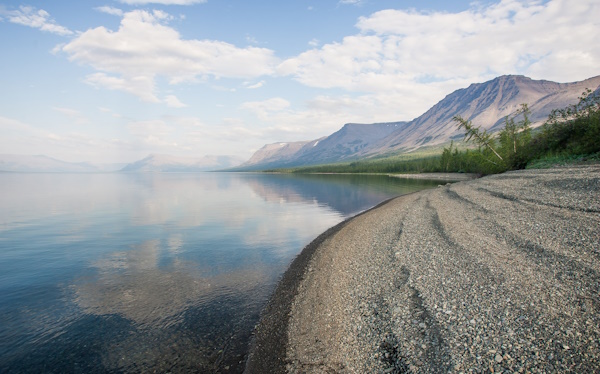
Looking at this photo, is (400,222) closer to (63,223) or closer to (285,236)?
(285,236)

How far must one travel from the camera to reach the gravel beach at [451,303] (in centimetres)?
830

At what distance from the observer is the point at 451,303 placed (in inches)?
436

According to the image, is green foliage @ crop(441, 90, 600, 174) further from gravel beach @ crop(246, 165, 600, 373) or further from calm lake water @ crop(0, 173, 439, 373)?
calm lake water @ crop(0, 173, 439, 373)

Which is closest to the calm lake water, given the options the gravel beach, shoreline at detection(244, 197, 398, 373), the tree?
shoreline at detection(244, 197, 398, 373)

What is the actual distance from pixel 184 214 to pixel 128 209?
14985 millimetres

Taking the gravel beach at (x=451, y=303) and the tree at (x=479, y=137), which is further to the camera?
Answer: the tree at (x=479, y=137)

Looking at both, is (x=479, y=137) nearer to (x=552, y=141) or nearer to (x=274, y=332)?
(x=552, y=141)

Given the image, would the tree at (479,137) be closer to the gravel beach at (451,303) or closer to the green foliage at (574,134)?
the green foliage at (574,134)

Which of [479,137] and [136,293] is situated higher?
[479,137]

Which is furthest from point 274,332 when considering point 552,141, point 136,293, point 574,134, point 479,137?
point 479,137

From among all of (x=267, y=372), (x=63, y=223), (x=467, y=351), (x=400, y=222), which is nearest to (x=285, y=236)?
→ (x=400, y=222)

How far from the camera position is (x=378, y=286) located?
13.9 metres

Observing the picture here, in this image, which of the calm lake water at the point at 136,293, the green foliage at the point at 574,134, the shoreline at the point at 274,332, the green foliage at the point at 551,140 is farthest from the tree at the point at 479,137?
the shoreline at the point at 274,332

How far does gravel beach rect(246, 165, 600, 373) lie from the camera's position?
8297mm
